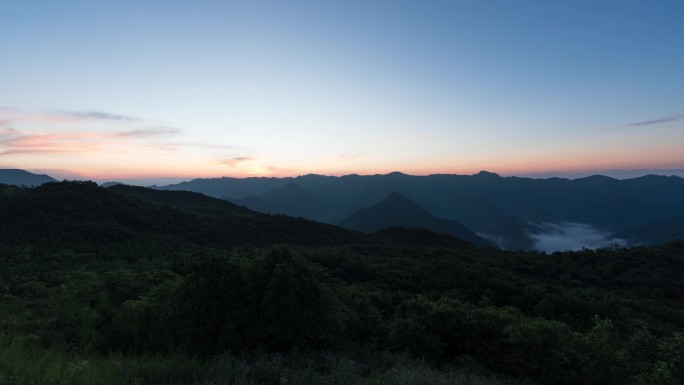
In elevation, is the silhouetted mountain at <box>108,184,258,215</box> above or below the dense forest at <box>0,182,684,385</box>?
above

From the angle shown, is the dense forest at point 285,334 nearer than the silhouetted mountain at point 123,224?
Yes

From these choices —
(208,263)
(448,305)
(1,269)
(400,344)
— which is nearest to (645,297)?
(448,305)

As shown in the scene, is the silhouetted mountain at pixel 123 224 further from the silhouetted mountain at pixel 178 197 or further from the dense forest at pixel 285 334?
the dense forest at pixel 285 334

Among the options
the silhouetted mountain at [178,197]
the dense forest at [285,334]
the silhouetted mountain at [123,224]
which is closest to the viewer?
the dense forest at [285,334]

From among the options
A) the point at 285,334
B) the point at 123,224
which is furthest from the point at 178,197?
the point at 285,334

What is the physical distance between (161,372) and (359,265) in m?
22.5

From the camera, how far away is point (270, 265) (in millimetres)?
9625

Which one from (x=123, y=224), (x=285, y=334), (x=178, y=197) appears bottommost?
(x=123, y=224)

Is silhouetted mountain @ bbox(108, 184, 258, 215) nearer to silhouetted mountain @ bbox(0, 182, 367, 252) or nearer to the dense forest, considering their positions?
silhouetted mountain @ bbox(0, 182, 367, 252)

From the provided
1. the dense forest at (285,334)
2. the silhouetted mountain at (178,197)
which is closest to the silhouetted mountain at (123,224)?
the silhouetted mountain at (178,197)

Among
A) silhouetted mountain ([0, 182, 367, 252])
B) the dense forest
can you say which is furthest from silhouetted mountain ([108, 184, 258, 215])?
the dense forest

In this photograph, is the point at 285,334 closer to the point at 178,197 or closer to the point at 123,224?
the point at 123,224

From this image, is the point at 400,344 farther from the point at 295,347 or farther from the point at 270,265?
the point at 270,265

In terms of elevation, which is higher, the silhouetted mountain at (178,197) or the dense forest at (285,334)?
the silhouetted mountain at (178,197)
